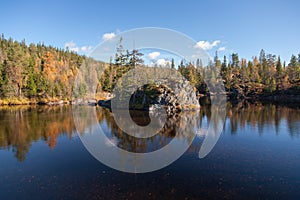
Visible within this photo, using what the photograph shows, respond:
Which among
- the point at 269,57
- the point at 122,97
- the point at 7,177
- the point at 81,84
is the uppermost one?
the point at 269,57

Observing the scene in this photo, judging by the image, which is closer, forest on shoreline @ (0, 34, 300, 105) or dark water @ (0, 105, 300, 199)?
dark water @ (0, 105, 300, 199)

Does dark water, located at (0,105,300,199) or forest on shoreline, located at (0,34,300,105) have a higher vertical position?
forest on shoreline, located at (0,34,300,105)

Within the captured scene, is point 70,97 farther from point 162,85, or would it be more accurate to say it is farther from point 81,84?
point 162,85

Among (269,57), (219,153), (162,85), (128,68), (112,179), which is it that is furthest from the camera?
(269,57)

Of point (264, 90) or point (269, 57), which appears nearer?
point (264, 90)

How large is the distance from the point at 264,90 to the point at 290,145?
65930 mm

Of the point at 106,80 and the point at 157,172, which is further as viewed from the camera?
the point at 106,80

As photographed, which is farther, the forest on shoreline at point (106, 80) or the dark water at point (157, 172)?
the forest on shoreline at point (106, 80)

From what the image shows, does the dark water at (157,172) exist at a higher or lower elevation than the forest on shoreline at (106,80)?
lower

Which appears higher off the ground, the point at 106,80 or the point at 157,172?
the point at 106,80

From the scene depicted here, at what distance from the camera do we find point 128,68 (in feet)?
153

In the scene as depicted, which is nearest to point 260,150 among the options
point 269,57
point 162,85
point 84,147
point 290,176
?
point 290,176

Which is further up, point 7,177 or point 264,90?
point 264,90

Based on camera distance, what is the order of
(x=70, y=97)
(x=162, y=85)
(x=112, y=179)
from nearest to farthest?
(x=112, y=179)
(x=162, y=85)
(x=70, y=97)
